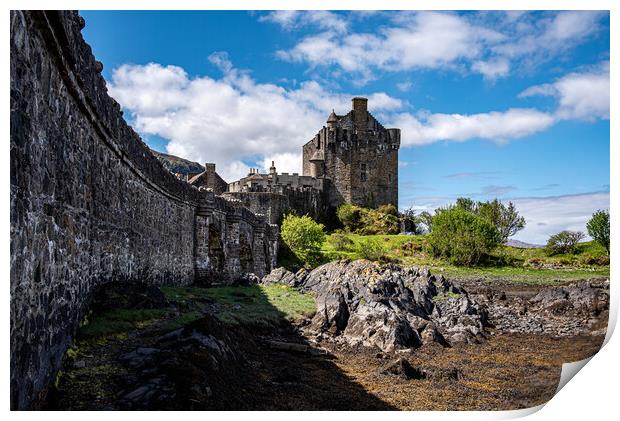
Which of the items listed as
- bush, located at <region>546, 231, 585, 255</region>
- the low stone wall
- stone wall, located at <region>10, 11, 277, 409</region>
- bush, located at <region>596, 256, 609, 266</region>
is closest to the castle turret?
the low stone wall

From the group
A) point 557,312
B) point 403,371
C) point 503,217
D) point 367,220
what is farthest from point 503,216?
point 403,371

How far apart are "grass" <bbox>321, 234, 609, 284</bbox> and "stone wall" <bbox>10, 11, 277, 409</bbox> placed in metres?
33.7

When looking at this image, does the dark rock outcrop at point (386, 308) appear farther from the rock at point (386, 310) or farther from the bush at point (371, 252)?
the bush at point (371, 252)

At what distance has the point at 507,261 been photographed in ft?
176

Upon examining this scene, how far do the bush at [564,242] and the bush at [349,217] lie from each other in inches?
1054

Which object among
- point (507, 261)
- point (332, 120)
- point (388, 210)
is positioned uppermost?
point (332, 120)

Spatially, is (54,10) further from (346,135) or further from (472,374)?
(346,135)

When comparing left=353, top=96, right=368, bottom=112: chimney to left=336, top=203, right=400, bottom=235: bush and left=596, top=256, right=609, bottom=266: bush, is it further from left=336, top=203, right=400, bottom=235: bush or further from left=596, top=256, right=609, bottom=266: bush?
left=596, top=256, right=609, bottom=266: bush

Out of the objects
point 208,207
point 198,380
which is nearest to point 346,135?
point 208,207

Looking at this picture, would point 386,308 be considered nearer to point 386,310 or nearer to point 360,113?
point 386,310

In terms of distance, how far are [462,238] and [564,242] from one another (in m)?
9.12

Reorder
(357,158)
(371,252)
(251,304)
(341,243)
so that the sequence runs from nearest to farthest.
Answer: (251,304)
(371,252)
(341,243)
(357,158)

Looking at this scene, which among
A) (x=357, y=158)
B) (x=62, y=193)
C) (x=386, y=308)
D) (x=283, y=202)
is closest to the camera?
(x=62, y=193)

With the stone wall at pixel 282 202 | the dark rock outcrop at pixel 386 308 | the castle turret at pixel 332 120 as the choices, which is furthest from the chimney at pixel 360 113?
the dark rock outcrop at pixel 386 308
